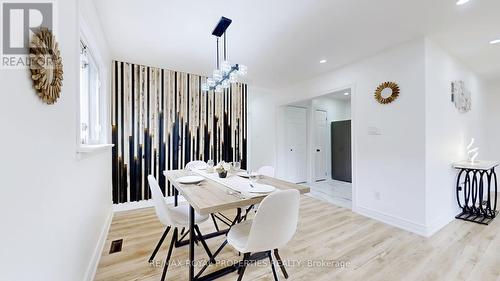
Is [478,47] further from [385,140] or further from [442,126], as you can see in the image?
[385,140]

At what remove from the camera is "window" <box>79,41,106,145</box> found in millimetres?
1940

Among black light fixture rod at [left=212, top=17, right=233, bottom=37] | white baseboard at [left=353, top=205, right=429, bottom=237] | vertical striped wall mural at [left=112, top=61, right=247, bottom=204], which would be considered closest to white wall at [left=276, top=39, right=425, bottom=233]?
white baseboard at [left=353, top=205, right=429, bottom=237]

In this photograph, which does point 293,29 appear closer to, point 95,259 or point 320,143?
point 95,259

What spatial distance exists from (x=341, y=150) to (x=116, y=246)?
204 inches

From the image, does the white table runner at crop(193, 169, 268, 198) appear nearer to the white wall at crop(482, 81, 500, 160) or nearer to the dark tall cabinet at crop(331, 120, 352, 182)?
the dark tall cabinet at crop(331, 120, 352, 182)

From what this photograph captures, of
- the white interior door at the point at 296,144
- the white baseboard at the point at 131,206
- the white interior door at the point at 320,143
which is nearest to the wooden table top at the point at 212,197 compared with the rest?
the white baseboard at the point at 131,206

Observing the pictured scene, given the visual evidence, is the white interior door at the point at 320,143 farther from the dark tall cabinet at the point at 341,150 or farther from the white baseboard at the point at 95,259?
the white baseboard at the point at 95,259

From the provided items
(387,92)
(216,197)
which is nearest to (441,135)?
(387,92)

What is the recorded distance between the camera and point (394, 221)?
2768 mm

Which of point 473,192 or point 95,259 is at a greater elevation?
point 473,192

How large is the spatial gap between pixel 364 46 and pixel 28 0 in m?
3.24

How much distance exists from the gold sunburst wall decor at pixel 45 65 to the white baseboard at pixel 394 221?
3670 millimetres

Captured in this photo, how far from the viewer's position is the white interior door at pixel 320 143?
17.5ft

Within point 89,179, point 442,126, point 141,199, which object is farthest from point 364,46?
point 141,199
